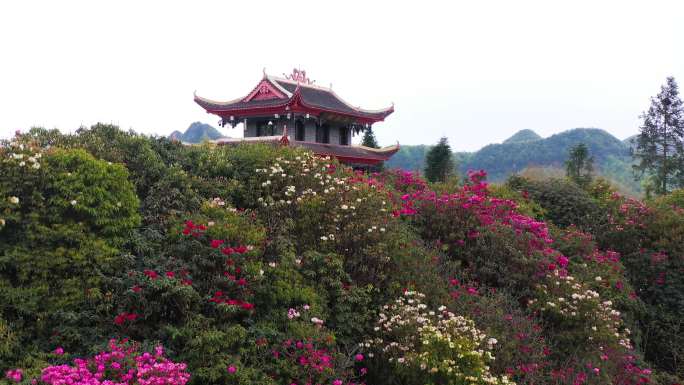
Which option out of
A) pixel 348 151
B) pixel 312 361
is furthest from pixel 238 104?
pixel 312 361

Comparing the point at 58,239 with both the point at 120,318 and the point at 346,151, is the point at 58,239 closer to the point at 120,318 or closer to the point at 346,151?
the point at 120,318

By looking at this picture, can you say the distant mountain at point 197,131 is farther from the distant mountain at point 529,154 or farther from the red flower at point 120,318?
the red flower at point 120,318

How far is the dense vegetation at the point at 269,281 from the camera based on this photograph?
621 cm

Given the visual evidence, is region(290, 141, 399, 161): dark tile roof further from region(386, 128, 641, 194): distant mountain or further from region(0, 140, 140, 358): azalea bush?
region(386, 128, 641, 194): distant mountain

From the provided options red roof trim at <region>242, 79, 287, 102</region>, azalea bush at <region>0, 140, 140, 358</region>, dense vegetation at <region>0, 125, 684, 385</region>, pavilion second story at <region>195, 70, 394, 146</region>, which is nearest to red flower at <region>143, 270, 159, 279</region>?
dense vegetation at <region>0, 125, 684, 385</region>

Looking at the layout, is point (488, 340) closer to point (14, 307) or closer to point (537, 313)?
point (537, 313)

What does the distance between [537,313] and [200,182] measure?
690 centimetres

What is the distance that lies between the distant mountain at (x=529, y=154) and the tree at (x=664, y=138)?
2718 inches

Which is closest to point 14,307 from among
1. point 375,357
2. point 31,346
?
point 31,346

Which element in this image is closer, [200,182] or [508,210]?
[200,182]

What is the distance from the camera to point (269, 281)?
742 cm

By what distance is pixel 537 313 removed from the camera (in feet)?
32.2

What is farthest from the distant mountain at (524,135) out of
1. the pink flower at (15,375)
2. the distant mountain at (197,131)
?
the pink flower at (15,375)

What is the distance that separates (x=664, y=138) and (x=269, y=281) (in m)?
37.6
